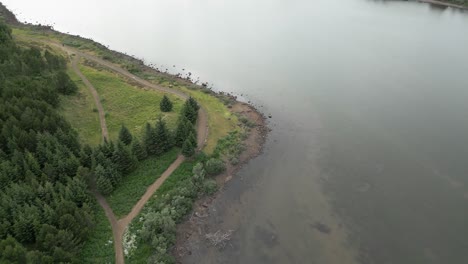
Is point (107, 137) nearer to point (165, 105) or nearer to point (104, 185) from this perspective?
point (165, 105)

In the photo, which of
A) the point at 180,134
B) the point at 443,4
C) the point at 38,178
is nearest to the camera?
the point at 38,178

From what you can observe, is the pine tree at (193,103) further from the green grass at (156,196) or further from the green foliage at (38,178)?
the green foliage at (38,178)

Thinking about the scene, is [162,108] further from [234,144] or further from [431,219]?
[431,219]

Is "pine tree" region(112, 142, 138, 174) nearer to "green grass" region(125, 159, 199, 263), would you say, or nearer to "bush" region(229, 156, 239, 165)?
"green grass" region(125, 159, 199, 263)

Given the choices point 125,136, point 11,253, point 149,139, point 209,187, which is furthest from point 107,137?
point 11,253

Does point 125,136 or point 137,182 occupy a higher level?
point 125,136

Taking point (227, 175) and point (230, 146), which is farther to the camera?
point (230, 146)
